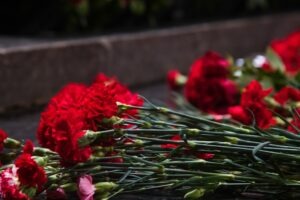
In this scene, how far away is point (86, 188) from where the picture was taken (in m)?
1.47

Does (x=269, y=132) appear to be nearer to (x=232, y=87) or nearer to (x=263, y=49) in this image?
(x=232, y=87)

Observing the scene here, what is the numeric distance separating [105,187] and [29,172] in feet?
0.50

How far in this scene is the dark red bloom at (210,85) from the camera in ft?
8.04

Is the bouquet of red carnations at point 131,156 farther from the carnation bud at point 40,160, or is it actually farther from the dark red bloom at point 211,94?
the dark red bloom at point 211,94

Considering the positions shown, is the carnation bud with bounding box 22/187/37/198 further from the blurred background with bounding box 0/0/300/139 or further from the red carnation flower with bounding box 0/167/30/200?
the blurred background with bounding box 0/0/300/139

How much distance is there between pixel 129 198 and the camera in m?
1.64

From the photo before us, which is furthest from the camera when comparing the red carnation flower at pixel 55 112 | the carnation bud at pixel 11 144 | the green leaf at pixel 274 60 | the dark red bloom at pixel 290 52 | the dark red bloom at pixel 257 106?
the dark red bloom at pixel 290 52

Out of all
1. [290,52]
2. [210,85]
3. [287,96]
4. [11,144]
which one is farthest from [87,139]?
[290,52]

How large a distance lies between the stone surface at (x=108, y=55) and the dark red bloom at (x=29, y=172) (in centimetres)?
142

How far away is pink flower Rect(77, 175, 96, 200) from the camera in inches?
58.0

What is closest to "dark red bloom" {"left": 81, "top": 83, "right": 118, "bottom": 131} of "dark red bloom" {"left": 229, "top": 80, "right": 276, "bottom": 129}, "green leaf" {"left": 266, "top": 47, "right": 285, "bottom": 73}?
"dark red bloom" {"left": 229, "top": 80, "right": 276, "bottom": 129}

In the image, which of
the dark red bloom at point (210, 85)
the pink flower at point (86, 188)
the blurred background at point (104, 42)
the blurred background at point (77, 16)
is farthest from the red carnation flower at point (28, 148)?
the blurred background at point (77, 16)

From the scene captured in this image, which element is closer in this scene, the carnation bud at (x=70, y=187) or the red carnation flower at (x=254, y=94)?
the carnation bud at (x=70, y=187)

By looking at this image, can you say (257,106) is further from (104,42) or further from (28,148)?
Answer: (104,42)
